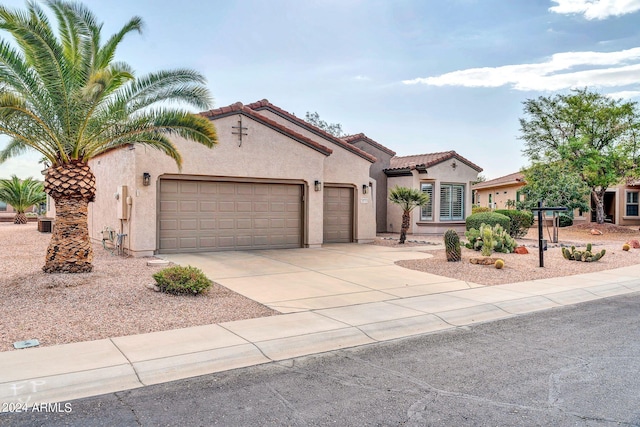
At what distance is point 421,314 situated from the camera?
7.63m

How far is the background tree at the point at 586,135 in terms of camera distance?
84.7ft

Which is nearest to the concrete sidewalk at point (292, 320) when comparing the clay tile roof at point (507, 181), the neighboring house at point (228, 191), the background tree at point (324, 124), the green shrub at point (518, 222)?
the neighboring house at point (228, 191)

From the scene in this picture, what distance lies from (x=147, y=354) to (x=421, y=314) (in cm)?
416

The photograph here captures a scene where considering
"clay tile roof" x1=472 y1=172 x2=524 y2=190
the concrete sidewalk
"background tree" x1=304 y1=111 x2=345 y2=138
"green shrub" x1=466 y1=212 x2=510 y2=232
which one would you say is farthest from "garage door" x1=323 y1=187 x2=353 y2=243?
"background tree" x1=304 y1=111 x2=345 y2=138

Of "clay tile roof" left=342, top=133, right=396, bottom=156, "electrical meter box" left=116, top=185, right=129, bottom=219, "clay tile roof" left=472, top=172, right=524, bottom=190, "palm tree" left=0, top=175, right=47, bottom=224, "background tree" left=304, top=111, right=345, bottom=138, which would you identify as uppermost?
"background tree" left=304, top=111, right=345, bottom=138

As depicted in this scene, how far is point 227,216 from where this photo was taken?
15.5 meters

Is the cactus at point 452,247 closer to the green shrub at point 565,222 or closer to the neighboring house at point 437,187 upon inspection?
the neighboring house at point 437,187

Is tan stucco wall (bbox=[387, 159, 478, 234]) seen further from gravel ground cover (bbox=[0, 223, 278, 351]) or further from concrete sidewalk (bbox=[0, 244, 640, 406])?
gravel ground cover (bbox=[0, 223, 278, 351])

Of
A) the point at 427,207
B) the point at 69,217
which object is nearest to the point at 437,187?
the point at 427,207

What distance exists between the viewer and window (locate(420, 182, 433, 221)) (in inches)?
939

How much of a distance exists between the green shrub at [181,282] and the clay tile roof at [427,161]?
1644 cm

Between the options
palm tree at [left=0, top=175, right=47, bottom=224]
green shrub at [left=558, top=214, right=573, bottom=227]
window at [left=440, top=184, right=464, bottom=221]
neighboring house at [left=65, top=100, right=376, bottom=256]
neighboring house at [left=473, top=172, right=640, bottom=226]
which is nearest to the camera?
neighboring house at [left=65, top=100, right=376, bottom=256]

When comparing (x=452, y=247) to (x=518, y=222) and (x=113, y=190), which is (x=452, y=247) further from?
(x=113, y=190)

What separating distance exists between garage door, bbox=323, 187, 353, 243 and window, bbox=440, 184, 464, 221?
22.1ft
